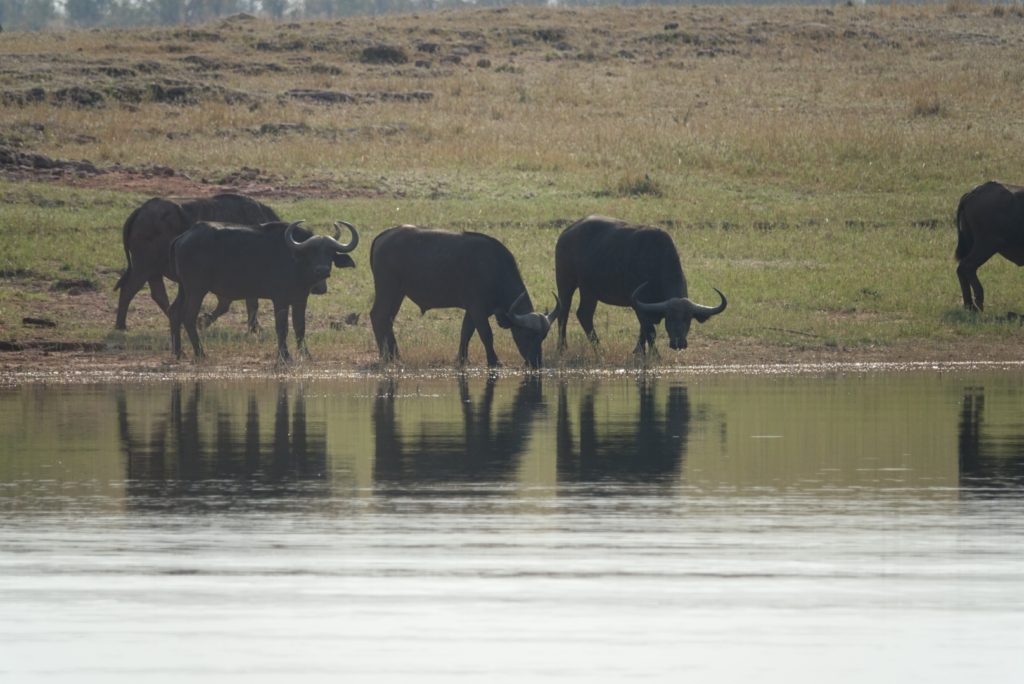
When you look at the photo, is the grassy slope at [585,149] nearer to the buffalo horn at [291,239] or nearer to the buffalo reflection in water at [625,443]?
the buffalo horn at [291,239]

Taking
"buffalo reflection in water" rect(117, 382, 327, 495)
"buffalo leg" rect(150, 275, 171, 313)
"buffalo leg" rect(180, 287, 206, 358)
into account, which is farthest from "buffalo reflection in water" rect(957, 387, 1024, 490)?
"buffalo leg" rect(150, 275, 171, 313)

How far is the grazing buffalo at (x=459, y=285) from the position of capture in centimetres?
2108

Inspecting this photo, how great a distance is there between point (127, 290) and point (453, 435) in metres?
9.28

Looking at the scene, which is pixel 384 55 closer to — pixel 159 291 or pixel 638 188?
pixel 638 188

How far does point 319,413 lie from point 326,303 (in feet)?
26.1

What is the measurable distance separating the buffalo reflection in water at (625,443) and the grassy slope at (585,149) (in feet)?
15.3

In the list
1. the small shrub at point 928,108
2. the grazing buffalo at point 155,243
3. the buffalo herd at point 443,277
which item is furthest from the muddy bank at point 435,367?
the small shrub at point 928,108

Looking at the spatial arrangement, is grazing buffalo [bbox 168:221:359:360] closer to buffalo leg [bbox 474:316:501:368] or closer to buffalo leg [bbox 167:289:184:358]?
buffalo leg [bbox 167:289:184:358]

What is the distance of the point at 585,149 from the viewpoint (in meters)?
38.7

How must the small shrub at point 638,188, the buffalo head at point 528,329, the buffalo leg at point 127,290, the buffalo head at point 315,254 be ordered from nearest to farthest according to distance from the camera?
the buffalo head at point 528,329
the buffalo head at point 315,254
the buffalo leg at point 127,290
the small shrub at point 638,188

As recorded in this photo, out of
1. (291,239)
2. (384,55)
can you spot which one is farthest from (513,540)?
(384,55)

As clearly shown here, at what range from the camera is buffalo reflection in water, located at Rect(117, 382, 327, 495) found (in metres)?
13.6

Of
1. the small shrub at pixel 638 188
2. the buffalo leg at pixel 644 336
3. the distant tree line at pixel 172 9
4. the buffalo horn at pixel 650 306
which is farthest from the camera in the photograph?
the distant tree line at pixel 172 9

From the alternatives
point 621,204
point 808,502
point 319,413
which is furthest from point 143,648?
point 621,204
